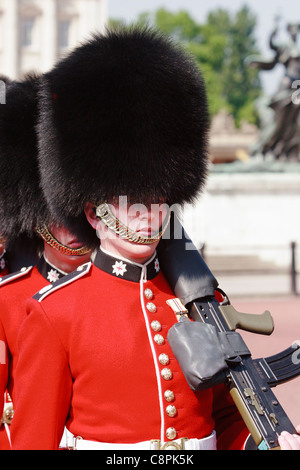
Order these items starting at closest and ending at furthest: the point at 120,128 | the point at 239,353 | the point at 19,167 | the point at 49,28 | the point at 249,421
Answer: the point at 249,421, the point at 239,353, the point at 120,128, the point at 19,167, the point at 49,28

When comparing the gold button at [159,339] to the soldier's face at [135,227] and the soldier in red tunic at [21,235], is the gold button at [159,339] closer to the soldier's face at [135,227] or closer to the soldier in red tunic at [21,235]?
the soldier's face at [135,227]

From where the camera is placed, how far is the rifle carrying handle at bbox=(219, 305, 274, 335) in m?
1.97

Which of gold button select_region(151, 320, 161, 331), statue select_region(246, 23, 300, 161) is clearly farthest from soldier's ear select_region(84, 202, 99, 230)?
statue select_region(246, 23, 300, 161)

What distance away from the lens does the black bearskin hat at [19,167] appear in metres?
2.84

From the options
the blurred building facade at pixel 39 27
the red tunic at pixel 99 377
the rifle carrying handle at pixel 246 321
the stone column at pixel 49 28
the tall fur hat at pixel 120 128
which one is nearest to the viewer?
the red tunic at pixel 99 377

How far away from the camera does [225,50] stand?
51.5 m

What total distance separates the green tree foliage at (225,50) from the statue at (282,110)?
2561 cm

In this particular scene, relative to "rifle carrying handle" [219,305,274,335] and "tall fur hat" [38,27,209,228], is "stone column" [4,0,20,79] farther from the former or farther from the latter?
"rifle carrying handle" [219,305,274,335]

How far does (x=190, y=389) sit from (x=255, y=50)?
53513mm

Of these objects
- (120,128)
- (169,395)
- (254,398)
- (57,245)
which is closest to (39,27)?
(57,245)

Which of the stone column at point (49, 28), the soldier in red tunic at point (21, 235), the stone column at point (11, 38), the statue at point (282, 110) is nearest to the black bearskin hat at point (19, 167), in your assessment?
the soldier in red tunic at point (21, 235)

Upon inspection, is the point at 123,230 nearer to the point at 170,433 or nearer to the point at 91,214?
the point at 91,214

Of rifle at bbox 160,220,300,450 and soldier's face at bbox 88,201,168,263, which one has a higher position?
soldier's face at bbox 88,201,168,263

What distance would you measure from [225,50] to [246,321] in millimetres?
51357
